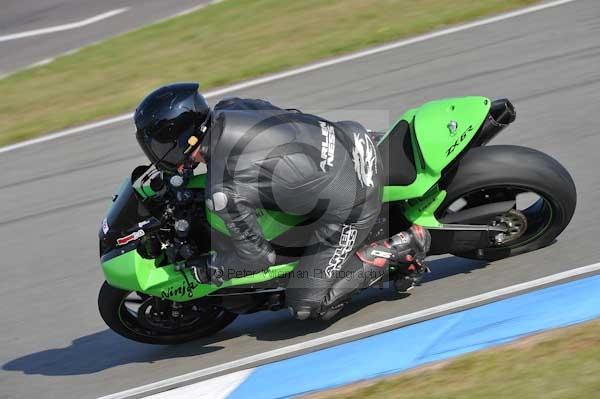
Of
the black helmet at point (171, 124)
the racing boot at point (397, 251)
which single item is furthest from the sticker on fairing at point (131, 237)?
the racing boot at point (397, 251)

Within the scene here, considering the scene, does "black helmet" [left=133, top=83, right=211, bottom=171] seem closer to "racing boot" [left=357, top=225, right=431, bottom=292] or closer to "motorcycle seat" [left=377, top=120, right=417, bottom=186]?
"motorcycle seat" [left=377, top=120, right=417, bottom=186]

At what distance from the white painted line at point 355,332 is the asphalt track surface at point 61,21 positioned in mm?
8216

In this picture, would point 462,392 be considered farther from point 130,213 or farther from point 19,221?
Result: point 19,221

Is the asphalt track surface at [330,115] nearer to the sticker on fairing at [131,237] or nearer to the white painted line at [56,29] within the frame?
the sticker on fairing at [131,237]

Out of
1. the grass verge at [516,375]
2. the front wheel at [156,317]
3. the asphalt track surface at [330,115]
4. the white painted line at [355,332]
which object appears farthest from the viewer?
the asphalt track surface at [330,115]

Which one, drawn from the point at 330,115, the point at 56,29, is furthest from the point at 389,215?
the point at 56,29

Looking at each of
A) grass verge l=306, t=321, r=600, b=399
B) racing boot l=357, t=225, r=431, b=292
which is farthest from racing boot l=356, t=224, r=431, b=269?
grass verge l=306, t=321, r=600, b=399

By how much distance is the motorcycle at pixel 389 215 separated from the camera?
5.34 metres

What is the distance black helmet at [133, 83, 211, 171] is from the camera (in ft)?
16.3

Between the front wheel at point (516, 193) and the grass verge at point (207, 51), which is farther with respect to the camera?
the grass verge at point (207, 51)

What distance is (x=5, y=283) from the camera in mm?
7105

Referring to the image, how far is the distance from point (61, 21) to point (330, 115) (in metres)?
6.47

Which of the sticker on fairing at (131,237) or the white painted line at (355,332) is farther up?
the sticker on fairing at (131,237)

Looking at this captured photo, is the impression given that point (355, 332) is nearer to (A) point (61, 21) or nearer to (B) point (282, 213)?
(B) point (282, 213)
